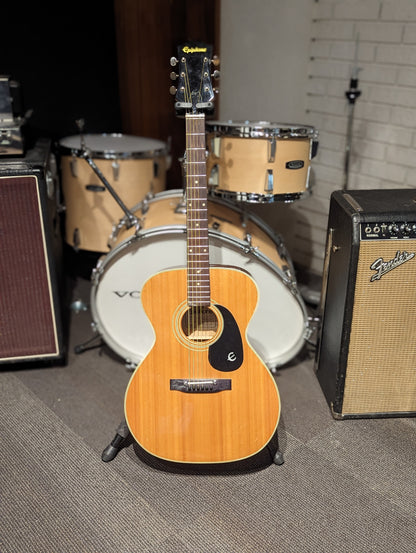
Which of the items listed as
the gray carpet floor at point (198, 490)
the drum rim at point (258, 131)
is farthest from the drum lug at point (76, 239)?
the drum rim at point (258, 131)

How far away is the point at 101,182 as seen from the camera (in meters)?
2.35

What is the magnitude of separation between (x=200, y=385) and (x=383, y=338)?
64 centimetres

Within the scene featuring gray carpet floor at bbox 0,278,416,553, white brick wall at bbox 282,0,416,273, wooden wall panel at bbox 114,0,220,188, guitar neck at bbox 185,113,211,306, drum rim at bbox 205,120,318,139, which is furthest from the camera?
wooden wall panel at bbox 114,0,220,188

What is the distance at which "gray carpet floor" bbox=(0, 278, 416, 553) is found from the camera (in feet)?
4.72

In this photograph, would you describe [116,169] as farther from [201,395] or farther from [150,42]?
[201,395]

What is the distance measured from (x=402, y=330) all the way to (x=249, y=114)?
1605mm

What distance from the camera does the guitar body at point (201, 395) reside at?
159 centimetres

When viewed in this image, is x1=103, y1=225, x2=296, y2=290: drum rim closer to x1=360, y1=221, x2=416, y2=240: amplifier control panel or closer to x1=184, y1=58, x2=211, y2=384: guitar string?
x1=184, y1=58, x2=211, y2=384: guitar string

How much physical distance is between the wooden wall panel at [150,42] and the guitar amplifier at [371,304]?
1.49 metres

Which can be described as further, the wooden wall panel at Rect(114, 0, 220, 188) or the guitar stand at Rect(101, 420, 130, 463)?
the wooden wall panel at Rect(114, 0, 220, 188)

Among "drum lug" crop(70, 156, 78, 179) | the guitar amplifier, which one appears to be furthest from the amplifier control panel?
"drum lug" crop(70, 156, 78, 179)

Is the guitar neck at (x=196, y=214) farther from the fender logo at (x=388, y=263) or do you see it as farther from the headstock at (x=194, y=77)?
the fender logo at (x=388, y=263)

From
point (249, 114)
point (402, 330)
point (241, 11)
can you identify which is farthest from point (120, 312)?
point (241, 11)

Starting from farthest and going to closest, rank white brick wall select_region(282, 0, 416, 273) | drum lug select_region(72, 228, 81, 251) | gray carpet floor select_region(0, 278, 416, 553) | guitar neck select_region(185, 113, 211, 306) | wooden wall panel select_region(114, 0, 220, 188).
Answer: wooden wall panel select_region(114, 0, 220, 188) → drum lug select_region(72, 228, 81, 251) → white brick wall select_region(282, 0, 416, 273) → guitar neck select_region(185, 113, 211, 306) → gray carpet floor select_region(0, 278, 416, 553)
